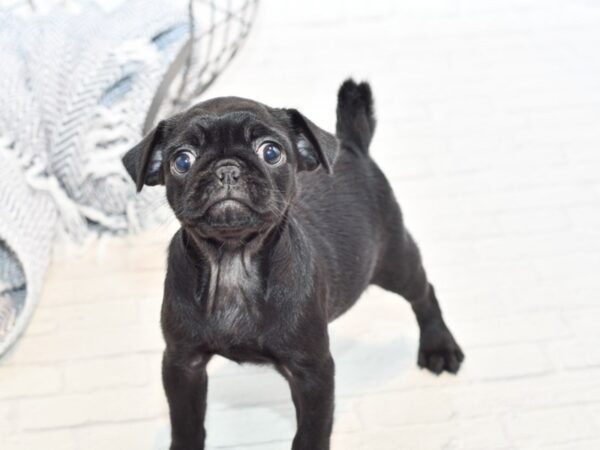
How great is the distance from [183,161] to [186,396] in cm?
53

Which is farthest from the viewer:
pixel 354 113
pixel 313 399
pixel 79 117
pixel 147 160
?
pixel 79 117

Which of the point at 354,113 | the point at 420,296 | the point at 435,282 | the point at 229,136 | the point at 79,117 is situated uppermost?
the point at 229,136

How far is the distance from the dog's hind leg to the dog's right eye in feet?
2.42

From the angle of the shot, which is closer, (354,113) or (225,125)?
(225,125)

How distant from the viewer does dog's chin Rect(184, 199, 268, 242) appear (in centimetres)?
200

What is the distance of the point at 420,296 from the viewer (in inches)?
111

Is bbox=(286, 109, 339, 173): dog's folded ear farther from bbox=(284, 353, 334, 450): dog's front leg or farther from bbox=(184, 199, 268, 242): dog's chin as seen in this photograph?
bbox=(284, 353, 334, 450): dog's front leg

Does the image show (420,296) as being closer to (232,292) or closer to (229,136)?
(232,292)

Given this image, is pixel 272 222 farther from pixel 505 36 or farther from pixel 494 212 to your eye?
pixel 505 36

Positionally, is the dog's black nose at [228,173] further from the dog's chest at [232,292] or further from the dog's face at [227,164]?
the dog's chest at [232,292]

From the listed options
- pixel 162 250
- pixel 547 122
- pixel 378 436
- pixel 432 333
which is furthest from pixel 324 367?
pixel 547 122

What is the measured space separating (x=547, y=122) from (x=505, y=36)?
691mm

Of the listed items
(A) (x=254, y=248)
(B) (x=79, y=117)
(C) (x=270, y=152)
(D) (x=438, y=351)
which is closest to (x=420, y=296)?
(D) (x=438, y=351)

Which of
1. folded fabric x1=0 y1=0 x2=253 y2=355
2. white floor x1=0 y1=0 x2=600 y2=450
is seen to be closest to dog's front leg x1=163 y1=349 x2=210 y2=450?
white floor x1=0 y1=0 x2=600 y2=450
